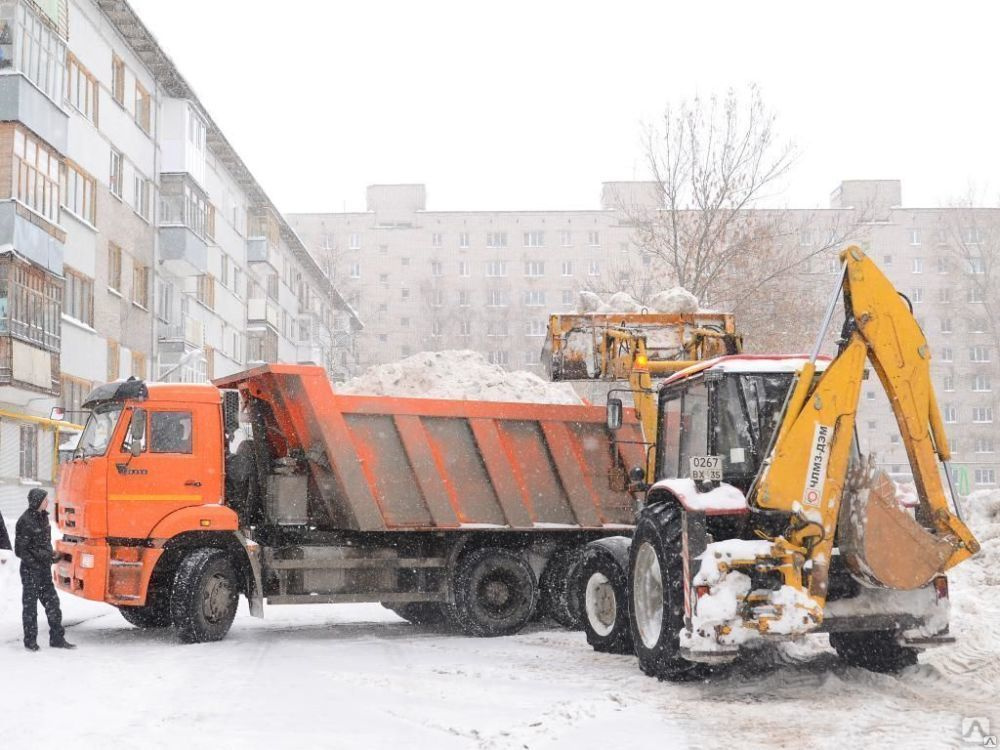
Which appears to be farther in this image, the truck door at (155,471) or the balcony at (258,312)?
the balcony at (258,312)

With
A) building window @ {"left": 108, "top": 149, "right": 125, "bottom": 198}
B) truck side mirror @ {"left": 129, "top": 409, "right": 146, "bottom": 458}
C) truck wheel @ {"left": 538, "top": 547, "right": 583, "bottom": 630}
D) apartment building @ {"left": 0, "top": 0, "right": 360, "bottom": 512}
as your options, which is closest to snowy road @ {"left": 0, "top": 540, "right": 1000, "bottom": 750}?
truck wheel @ {"left": 538, "top": 547, "right": 583, "bottom": 630}

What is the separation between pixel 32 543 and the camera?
11297mm

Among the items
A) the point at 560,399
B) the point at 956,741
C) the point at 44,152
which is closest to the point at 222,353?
the point at 44,152

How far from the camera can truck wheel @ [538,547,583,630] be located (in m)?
13.2

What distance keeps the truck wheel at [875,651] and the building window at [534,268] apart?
72.2 m

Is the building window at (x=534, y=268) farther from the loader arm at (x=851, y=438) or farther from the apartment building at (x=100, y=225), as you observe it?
the loader arm at (x=851, y=438)

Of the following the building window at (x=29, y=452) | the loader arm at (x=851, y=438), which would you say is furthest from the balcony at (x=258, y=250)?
the loader arm at (x=851, y=438)

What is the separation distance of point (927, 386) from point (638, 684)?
10.0 ft

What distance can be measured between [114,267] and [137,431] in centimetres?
2058

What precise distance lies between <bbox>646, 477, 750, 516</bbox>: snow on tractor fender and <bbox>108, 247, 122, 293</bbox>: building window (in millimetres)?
24538

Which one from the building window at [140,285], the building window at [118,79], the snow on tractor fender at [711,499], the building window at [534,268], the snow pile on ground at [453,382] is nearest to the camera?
the snow on tractor fender at [711,499]

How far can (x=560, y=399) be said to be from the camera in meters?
19.5

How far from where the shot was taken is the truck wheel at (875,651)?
918 cm

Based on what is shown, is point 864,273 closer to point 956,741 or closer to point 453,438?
point 956,741
